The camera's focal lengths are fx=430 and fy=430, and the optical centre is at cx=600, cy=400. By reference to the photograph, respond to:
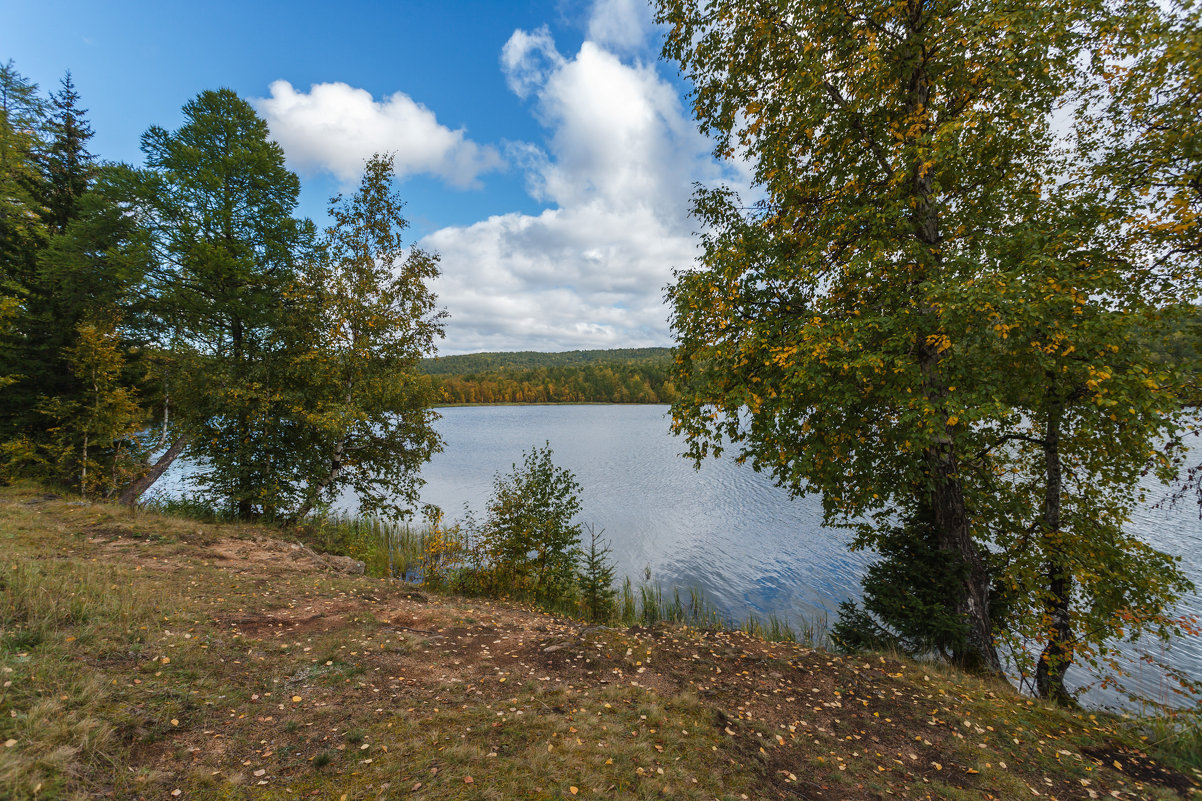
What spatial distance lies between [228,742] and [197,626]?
273cm

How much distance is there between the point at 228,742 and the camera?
137 inches

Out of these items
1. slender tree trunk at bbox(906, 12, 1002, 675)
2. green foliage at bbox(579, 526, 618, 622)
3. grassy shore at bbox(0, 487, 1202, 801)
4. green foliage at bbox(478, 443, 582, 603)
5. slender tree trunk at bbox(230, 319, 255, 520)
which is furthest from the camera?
slender tree trunk at bbox(230, 319, 255, 520)

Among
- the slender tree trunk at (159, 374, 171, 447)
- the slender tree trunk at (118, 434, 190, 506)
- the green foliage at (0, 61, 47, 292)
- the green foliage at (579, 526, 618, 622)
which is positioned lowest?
the green foliage at (579, 526, 618, 622)

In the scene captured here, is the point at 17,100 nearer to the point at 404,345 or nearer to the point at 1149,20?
the point at 404,345

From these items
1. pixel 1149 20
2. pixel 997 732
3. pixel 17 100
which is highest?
pixel 17 100

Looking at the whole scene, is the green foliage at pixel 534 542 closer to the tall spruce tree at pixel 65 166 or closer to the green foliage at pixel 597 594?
the green foliage at pixel 597 594

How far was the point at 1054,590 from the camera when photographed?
25.0 ft

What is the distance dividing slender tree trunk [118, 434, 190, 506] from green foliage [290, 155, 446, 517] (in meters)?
3.93

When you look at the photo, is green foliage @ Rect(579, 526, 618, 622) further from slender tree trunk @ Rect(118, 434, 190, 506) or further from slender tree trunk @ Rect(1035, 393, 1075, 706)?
slender tree trunk @ Rect(118, 434, 190, 506)

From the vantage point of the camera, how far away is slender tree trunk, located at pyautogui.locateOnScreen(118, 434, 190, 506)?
13.2 m

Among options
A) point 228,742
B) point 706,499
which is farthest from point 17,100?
point 706,499

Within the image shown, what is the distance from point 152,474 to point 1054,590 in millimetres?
22981

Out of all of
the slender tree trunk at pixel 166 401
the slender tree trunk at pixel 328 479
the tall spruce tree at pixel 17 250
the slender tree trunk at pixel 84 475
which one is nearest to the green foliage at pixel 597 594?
the slender tree trunk at pixel 328 479

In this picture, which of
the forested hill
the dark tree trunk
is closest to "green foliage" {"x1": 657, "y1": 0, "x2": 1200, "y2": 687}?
the dark tree trunk
